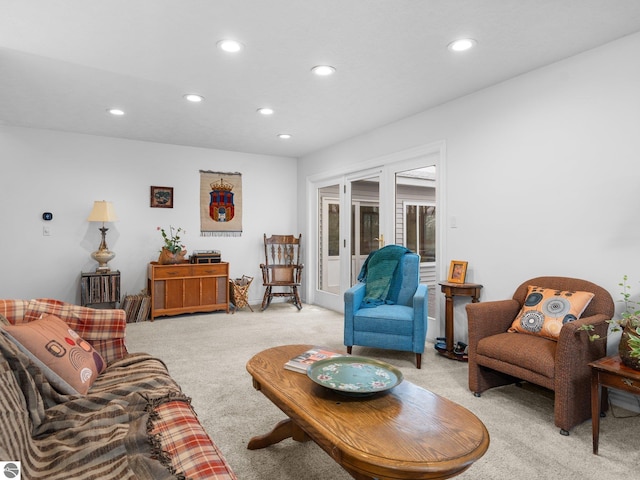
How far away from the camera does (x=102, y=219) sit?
4867 millimetres

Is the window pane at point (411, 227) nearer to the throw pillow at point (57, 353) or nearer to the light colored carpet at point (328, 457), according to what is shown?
the light colored carpet at point (328, 457)

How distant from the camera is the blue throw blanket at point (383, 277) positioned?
371 centimetres

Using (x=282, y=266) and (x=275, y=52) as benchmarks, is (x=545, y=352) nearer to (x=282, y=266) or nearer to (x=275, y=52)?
(x=275, y=52)

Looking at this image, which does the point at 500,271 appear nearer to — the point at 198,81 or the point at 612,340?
the point at 612,340

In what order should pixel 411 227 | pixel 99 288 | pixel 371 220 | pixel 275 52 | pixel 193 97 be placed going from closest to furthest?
pixel 275 52 → pixel 193 97 → pixel 411 227 → pixel 99 288 → pixel 371 220

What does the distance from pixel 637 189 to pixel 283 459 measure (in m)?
2.68

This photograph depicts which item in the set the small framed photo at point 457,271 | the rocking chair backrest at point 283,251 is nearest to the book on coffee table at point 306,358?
the small framed photo at point 457,271

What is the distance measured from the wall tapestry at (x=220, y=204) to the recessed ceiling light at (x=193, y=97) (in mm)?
2119

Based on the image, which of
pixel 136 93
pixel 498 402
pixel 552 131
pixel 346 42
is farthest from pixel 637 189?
pixel 136 93

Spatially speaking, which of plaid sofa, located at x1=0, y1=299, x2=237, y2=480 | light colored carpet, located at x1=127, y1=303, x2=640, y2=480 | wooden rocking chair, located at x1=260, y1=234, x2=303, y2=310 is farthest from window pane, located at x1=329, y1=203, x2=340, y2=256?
plaid sofa, located at x1=0, y1=299, x2=237, y2=480

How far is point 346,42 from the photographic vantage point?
8.77ft

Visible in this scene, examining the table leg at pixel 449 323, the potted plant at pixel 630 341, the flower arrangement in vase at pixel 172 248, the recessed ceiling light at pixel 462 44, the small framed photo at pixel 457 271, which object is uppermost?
the recessed ceiling light at pixel 462 44

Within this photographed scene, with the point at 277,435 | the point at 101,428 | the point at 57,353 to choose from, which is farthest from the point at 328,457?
the point at 57,353

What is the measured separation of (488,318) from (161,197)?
180 inches
